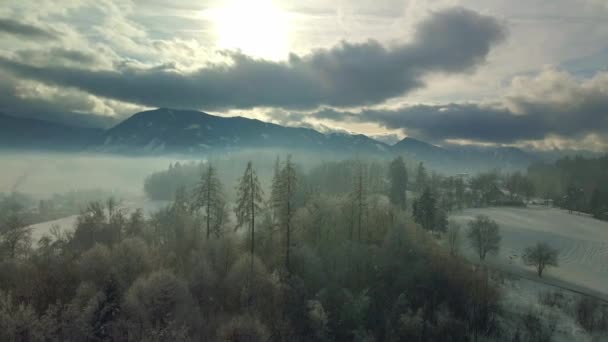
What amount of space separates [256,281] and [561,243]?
7178 centimetres

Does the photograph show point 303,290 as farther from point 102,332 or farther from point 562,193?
point 562,193

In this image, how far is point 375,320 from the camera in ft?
128

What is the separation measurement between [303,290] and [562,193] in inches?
5473

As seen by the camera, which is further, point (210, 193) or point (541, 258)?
point (541, 258)

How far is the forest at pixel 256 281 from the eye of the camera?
30.9 meters

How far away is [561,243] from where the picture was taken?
78250 mm

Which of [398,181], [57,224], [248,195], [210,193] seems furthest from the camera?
[398,181]

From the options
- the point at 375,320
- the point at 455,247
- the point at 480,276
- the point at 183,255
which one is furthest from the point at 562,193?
the point at 183,255

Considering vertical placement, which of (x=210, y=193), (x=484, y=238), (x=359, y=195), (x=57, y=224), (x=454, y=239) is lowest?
(x=57, y=224)

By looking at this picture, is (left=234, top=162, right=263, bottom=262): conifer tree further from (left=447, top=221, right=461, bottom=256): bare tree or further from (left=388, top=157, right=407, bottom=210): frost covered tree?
(left=388, top=157, right=407, bottom=210): frost covered tree

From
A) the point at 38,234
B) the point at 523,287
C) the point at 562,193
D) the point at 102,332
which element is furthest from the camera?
the point at 562,193

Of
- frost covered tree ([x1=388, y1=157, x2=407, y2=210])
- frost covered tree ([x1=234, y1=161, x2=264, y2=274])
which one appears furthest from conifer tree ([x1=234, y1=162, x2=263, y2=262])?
frost covered tree ([x1=388, y1=157, x2=407, y2=210])

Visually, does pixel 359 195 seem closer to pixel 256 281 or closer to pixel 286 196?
pixel 286 196

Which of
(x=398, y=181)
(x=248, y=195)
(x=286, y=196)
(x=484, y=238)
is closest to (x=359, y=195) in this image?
(x=286, y=196)
